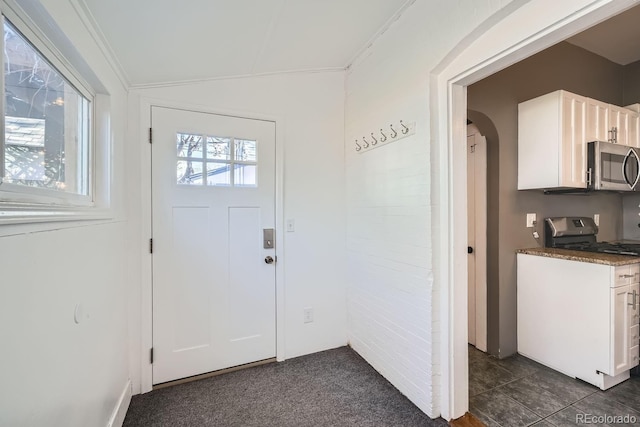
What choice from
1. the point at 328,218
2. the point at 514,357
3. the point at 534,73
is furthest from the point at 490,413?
the point at 534,73

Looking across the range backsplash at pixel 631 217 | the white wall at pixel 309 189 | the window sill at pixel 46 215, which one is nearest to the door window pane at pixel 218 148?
the white wall at pixel 309 189

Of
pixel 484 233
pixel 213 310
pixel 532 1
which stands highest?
pixel 532 1

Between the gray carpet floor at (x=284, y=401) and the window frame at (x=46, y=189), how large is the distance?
133 centimetres

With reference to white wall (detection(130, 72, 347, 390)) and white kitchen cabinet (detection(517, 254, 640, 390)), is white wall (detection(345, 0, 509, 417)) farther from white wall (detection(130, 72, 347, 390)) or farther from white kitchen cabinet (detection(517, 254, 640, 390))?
white kitchen cabinet (detection(517, 254, 640, 390))

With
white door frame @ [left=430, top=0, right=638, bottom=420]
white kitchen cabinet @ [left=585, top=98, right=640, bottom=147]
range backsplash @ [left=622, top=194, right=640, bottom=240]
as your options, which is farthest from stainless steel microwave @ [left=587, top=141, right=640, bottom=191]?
white door frame @ [left=430, top=0, right=638, bottom=420]

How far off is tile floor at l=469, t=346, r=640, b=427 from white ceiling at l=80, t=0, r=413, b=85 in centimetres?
267

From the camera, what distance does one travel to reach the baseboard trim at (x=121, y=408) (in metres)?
1.53

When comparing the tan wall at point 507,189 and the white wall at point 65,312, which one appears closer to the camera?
the white wall at point 65,312

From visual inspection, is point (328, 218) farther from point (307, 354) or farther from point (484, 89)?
point (484, 89)

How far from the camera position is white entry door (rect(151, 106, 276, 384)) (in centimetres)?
205

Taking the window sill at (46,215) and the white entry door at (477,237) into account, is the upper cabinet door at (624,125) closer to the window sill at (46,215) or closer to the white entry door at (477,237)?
the white entry door at (477,237)

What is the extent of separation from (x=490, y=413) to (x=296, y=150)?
7.62 feet

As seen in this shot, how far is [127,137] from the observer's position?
6.30 ft

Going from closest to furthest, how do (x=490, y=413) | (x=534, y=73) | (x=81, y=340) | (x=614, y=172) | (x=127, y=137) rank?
1. (x=81, y=340)
2. (x=490, y=413)
3. (x=127, y=137)
4. (x=614, y=172)
5. (x=534, y=73)
